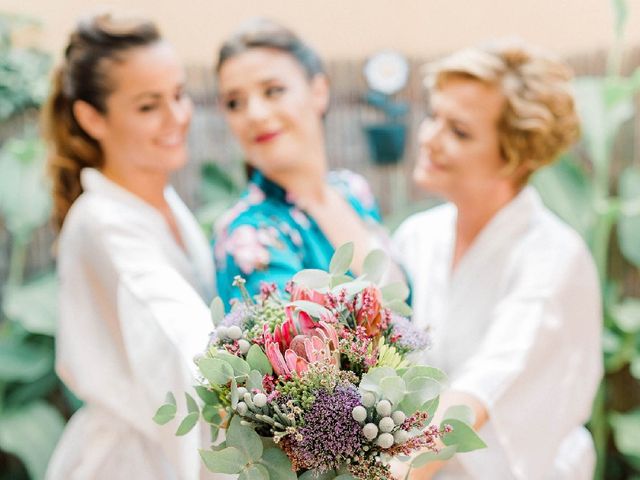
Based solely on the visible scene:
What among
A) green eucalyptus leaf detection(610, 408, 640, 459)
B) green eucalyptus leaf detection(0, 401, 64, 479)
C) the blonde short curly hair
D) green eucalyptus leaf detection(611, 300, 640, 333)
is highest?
the blonde short curly hair

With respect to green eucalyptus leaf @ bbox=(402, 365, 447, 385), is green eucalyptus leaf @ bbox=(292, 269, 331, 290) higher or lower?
higher

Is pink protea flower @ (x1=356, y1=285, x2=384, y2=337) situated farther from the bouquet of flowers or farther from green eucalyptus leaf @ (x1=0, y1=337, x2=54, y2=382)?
green eucalyptus leaf @ (x1=0, y1=337, x2=54, y2=382)

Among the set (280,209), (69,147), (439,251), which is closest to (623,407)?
(439,251)

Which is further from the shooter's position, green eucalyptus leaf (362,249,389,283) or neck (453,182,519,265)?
neck (453,182,519,265)

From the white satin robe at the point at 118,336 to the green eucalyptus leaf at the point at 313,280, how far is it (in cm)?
36

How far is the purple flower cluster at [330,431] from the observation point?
949 mm

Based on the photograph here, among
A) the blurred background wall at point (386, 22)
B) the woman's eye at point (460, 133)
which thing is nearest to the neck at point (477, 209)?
the woman's eye at point (460, 133)

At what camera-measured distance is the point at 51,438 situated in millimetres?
2215

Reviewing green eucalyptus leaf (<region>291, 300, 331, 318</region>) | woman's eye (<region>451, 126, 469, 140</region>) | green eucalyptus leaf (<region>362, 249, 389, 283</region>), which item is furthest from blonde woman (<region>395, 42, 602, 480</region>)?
green eucalyptus leaf (<region>291, 300, 331, 318</region>)

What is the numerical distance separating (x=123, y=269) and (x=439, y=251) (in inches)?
25.4

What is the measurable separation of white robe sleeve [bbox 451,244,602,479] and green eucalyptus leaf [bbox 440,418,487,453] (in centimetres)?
39

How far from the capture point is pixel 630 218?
90.8 inches

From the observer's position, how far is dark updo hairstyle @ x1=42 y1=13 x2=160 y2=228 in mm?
1537

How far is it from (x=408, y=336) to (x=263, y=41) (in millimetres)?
727
